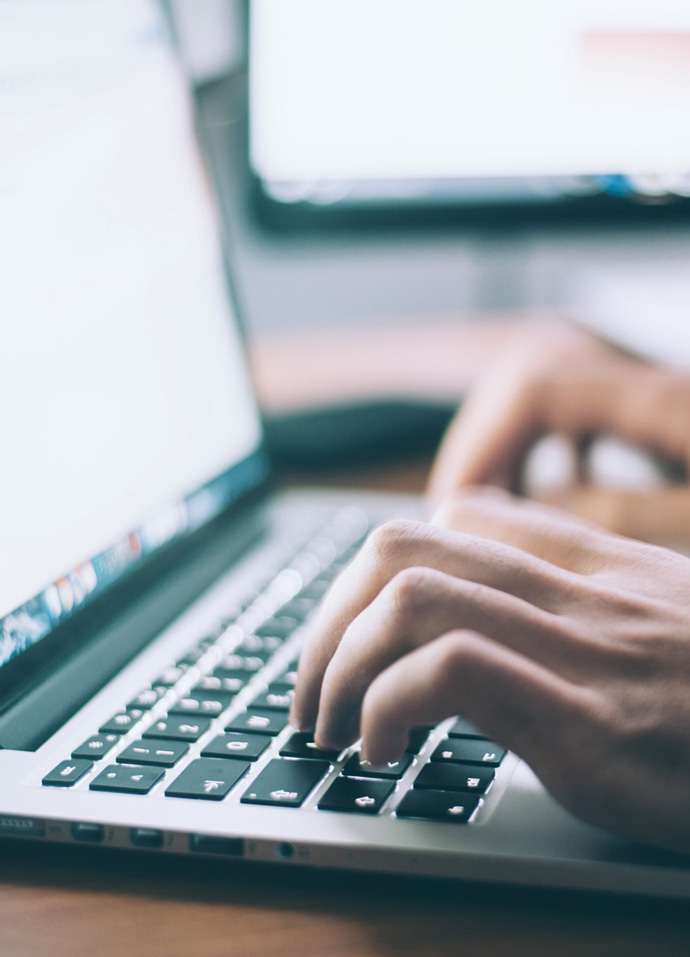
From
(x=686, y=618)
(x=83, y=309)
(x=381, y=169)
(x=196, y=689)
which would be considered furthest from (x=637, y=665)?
(x=381, y=169)

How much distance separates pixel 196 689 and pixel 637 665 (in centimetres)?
16

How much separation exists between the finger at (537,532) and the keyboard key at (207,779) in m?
0.12

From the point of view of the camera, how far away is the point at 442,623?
10.4 inches

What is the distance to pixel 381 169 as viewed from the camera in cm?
72

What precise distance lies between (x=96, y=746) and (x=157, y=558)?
0.15 metres

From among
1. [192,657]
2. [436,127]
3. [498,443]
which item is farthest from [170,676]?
[436,127]

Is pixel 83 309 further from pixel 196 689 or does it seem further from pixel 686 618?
pixel 686 618

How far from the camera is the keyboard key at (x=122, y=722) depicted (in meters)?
0.32

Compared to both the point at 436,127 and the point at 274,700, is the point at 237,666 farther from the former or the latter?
the point at 436,127

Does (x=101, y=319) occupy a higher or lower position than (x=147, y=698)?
higher

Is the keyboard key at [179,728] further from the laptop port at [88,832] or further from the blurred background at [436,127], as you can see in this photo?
the blurred background at [436,127]

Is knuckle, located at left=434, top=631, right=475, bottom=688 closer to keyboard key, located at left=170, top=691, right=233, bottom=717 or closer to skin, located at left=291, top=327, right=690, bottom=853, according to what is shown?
skin, located at left=291, top=327, right=690, bottom=853

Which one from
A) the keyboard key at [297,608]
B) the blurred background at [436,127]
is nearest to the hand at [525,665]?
the keyboard key at [297,608]

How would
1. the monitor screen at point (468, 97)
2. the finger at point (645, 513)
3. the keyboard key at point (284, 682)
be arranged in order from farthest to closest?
the monitor screen at point (468, 97) → the finger at point (645, 513) → the keyboard key at point (284, 682)
